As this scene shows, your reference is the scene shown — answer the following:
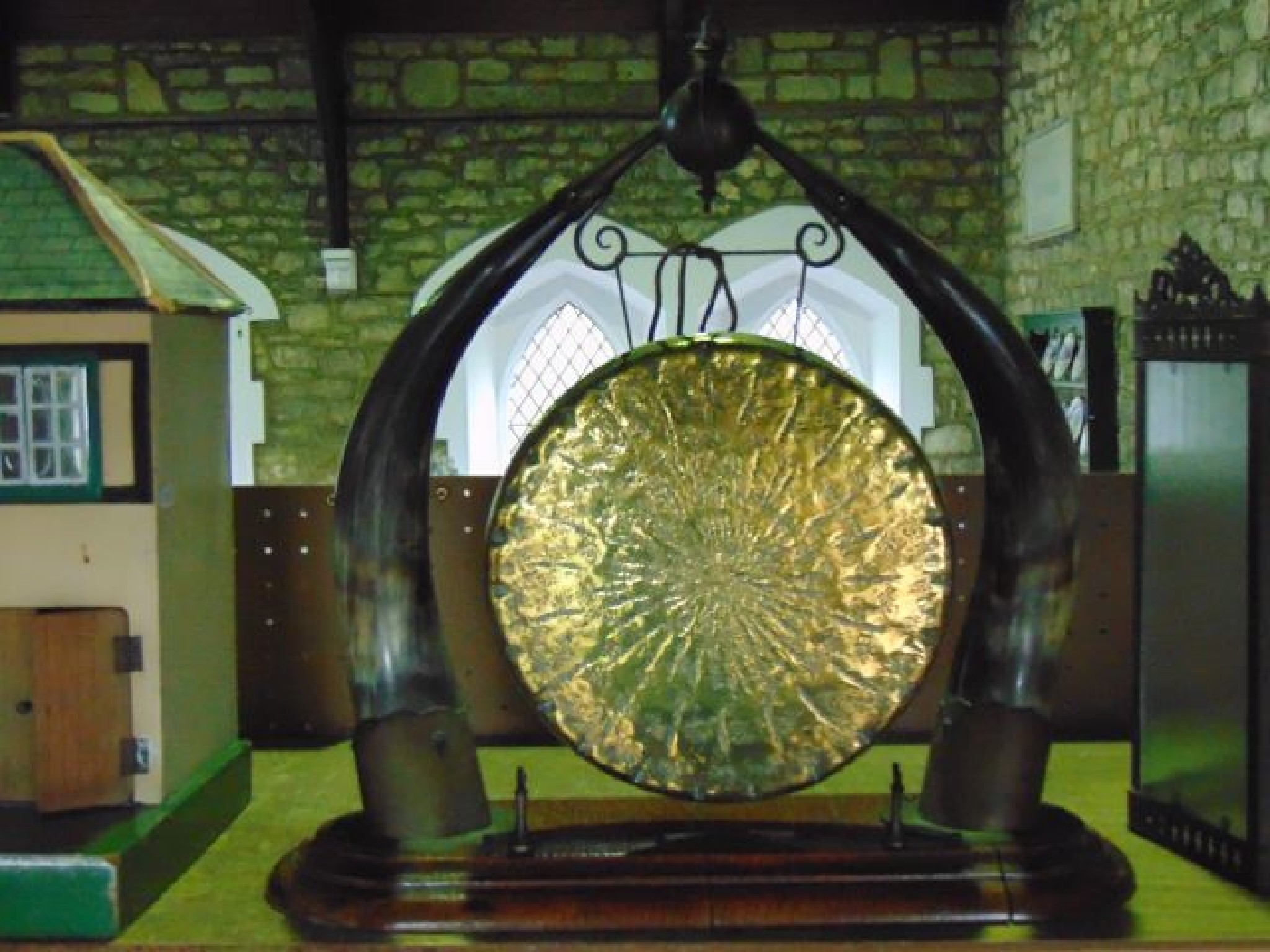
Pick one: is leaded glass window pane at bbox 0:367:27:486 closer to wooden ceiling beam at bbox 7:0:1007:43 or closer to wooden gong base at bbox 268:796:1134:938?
wooden gong base at bbox 268:796:1134:938

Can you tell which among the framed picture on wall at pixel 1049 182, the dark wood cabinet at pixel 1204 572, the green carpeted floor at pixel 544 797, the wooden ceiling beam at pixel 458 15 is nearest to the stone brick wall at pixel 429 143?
the wooden ceiling beam at pixel 458 15

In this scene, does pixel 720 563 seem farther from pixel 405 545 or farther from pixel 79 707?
pixel 79 707

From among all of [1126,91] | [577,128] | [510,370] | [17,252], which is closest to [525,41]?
[577,128]

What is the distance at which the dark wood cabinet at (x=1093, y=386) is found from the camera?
18.0 feet

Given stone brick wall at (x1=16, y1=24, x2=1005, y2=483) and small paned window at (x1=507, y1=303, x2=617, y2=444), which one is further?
small paned window at (x1=507, y1=303, x2=617, y2=444)

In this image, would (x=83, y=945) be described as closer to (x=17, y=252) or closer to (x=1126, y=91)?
(x=17, y=252)

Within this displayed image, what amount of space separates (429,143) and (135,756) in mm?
5429

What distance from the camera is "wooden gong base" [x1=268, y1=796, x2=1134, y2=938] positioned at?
6.02 feet

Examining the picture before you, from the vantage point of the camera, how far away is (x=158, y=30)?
712cm

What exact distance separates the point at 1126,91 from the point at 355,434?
402cm

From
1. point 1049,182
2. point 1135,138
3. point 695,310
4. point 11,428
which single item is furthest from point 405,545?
point 695,310

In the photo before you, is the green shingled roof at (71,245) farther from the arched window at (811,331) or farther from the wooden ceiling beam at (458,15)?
the arched window at (811,331)

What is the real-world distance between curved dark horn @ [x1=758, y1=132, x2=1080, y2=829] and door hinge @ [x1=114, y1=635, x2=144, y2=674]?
0.85 m

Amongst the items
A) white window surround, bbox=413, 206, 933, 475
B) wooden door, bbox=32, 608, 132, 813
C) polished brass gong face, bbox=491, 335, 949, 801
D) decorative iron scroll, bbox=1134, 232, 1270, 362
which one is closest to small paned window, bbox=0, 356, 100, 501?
wooden door, bbox=32, 608, 132, 813
